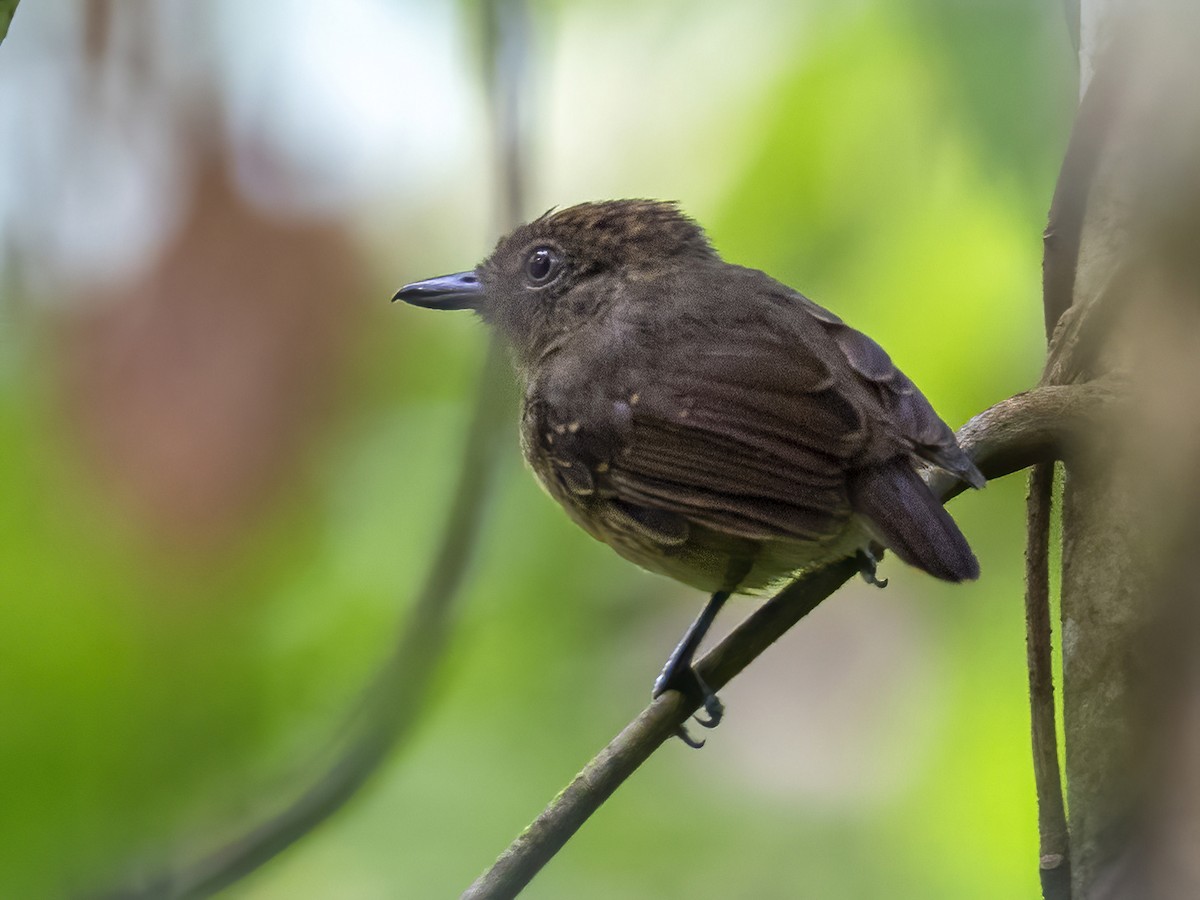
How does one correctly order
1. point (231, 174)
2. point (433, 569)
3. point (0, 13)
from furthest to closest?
1. point (231, 174)
2. point (433, 569)
3. point (0, 13)

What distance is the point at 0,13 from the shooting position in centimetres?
130

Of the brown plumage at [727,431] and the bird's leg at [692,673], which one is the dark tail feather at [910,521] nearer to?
the brown plumage at [727,431]

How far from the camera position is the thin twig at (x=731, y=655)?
4.82 feet

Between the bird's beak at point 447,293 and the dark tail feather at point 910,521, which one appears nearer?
the dark tail feather at point 910,521

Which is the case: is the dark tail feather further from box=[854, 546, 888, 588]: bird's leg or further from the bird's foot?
the bird's foot

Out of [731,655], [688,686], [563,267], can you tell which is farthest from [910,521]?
[563,267]

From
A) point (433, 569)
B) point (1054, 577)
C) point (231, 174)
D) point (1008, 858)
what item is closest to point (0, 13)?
point (433, 569)

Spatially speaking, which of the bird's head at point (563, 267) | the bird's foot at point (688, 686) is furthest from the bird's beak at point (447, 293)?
the bird's foot at point (688, 686)

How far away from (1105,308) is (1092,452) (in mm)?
180

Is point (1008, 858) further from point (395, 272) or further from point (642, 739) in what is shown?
point (395, 272)

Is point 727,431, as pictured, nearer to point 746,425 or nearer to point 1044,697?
point 746,425

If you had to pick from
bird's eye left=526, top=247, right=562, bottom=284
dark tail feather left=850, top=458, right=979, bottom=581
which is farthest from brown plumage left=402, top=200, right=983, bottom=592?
bird's eye left=526, top=247, right=562, bottom=284

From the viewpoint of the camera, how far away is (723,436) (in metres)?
2.05

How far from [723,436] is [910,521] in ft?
1.28
